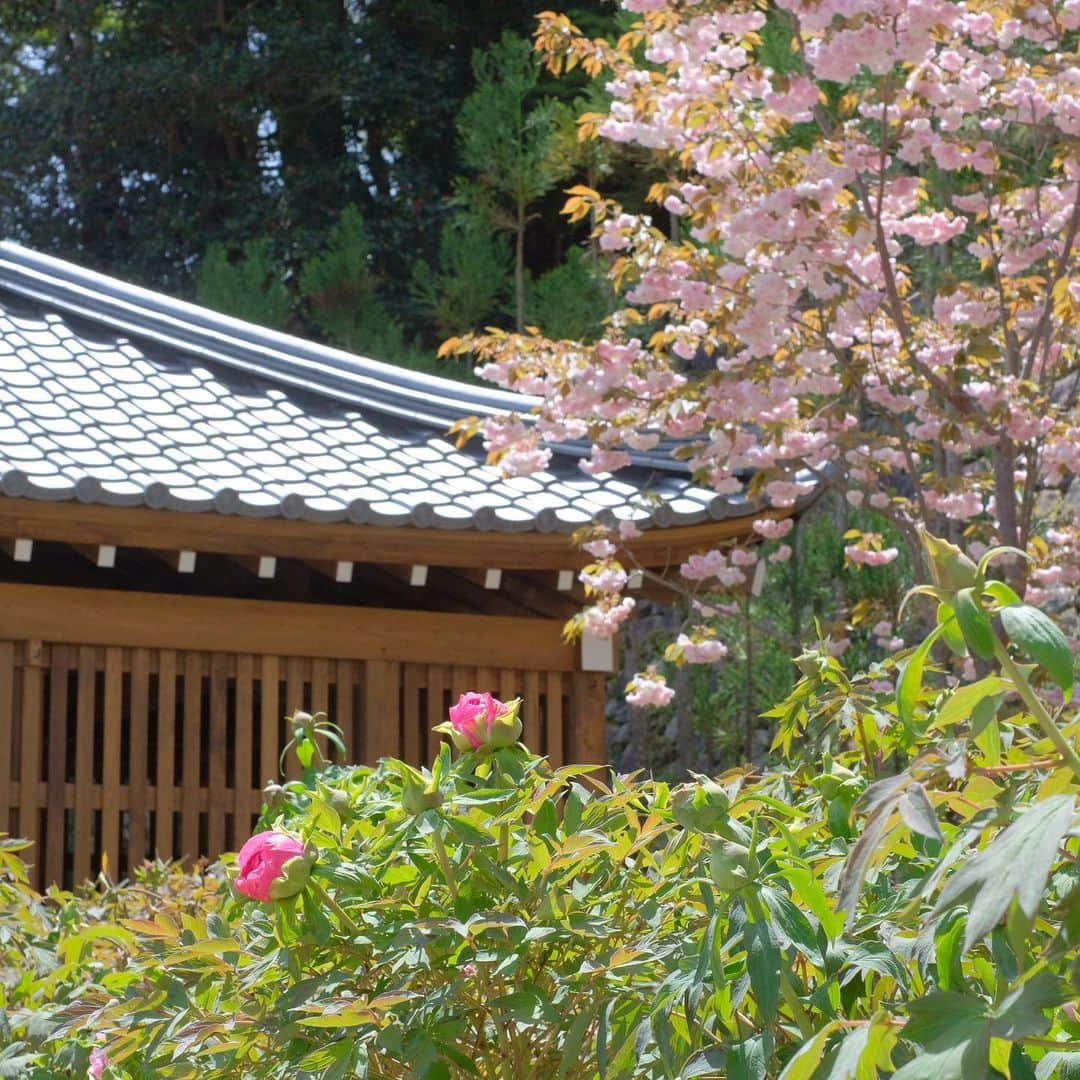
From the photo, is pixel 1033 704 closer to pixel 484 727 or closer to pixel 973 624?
pixel 973 624

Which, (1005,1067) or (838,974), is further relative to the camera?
(838,974)

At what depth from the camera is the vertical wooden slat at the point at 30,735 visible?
4832mm

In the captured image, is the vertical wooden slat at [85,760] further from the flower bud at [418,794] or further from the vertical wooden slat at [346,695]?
the flower bud at [418,794]

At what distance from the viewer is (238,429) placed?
222 inches

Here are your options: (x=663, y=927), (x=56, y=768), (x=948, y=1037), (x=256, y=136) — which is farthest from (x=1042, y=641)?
(x=256, y=136)

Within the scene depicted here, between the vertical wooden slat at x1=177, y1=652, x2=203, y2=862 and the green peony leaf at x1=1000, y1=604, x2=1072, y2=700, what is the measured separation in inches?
178

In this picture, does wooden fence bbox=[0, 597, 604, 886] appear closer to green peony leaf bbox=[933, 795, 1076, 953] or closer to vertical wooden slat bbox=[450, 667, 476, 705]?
vertical wooden slat bbox=[450, 667, 476, 705]

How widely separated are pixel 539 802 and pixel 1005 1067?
53 centimetres

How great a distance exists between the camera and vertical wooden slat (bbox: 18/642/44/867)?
4832mm

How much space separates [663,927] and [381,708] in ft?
13.2

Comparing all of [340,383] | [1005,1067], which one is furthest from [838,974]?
[340,383]

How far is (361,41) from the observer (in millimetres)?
19109

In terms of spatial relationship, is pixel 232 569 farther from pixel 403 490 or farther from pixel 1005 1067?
pixel 1005 1067

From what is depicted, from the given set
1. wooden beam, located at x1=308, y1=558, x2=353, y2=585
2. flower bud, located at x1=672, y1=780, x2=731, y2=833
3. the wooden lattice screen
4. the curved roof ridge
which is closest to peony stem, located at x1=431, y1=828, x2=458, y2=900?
flower bud, located at x1=672, y1=780, x2=731, y2=833
